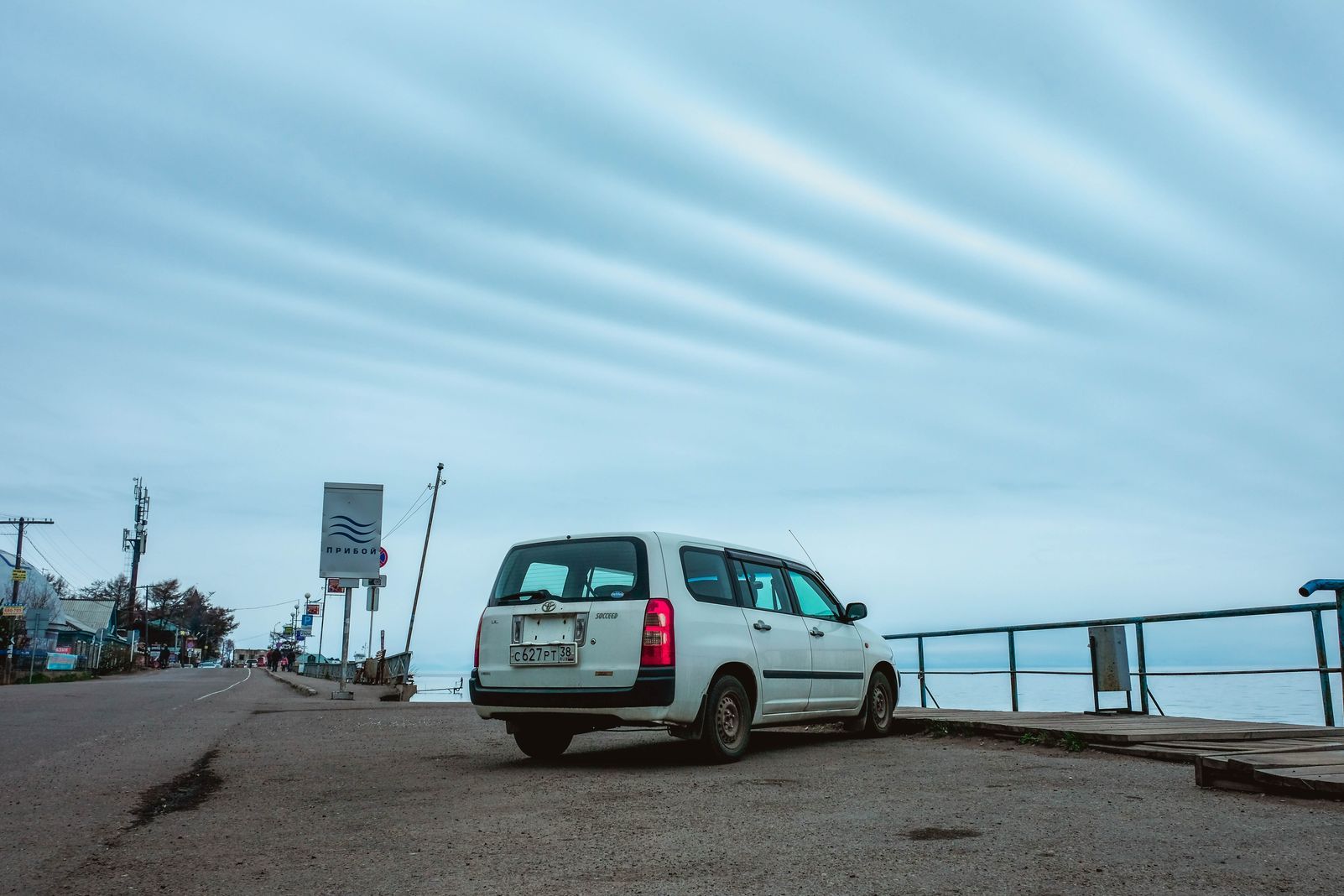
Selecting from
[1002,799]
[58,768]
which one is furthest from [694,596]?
[58,768]

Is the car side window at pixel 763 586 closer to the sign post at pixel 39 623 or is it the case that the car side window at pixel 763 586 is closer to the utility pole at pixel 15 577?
the utility pole at pixel 15 577

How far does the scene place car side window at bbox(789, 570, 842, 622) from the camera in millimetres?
9914

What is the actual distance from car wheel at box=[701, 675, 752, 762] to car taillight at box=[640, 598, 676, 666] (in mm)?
637

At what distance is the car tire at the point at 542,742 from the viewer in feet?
29.6

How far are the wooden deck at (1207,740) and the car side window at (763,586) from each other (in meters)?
2.48

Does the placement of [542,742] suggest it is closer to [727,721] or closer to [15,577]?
[727,721]

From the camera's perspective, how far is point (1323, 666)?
32.7 feet

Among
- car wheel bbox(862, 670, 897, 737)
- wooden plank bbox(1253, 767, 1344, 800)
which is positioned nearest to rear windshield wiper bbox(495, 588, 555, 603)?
car wheel bbox(862, 670, 897, 737)

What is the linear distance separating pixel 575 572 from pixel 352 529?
17290mm

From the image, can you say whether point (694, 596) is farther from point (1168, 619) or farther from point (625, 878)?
point (1168, 619)

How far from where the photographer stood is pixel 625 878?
13.7ft

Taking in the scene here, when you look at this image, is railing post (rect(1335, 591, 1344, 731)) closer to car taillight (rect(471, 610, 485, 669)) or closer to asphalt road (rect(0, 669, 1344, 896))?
asphalt road (rect(0, 669, 1344, 896))

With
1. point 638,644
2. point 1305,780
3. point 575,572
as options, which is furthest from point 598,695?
point 1305,780

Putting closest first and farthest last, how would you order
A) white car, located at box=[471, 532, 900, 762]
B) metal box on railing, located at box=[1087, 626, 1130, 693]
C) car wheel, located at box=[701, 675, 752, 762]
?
white car, located at box=[471, 532, 900, 762] → car wheel, located at box=[701, 675, 752, 762] → metal box on railing, located at box=[1087, 626, 1130, 693]
